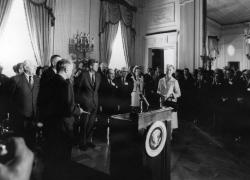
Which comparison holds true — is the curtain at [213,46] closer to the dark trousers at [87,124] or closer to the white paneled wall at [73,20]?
the white paneled wall at [73,20]

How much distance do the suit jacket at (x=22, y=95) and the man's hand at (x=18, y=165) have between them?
2.68 meters

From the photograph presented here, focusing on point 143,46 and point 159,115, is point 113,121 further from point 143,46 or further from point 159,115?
point 143,46

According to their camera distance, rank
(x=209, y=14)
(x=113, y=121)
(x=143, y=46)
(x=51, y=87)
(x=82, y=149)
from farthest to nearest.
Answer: (x=209, y=14) < (x=143, y=46) < (x=82, y=149) < (x=51, y=87) < (x=113, y=121)

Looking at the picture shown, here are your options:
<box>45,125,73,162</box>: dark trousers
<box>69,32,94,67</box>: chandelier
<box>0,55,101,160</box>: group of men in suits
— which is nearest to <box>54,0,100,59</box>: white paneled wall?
<box>69,32,94,67</box>: chandelier

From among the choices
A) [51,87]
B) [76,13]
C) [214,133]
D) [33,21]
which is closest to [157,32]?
[76,13]

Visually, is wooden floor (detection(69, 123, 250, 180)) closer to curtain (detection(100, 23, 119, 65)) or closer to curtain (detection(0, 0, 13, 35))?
curtain (detection(0, 0, 13, 35))

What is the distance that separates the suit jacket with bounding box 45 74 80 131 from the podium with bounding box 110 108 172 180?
35.0 inches

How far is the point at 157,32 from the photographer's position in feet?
30.3

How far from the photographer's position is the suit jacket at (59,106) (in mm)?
2633

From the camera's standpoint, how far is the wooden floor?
9.68 ft

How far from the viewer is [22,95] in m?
3.38

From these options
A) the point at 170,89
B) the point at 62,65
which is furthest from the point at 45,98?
the point at 170,89

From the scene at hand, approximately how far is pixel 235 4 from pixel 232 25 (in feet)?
11.8

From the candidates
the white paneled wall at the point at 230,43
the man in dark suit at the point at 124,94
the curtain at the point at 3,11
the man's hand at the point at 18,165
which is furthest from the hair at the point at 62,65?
the white paneled wall at the point at 230,43
